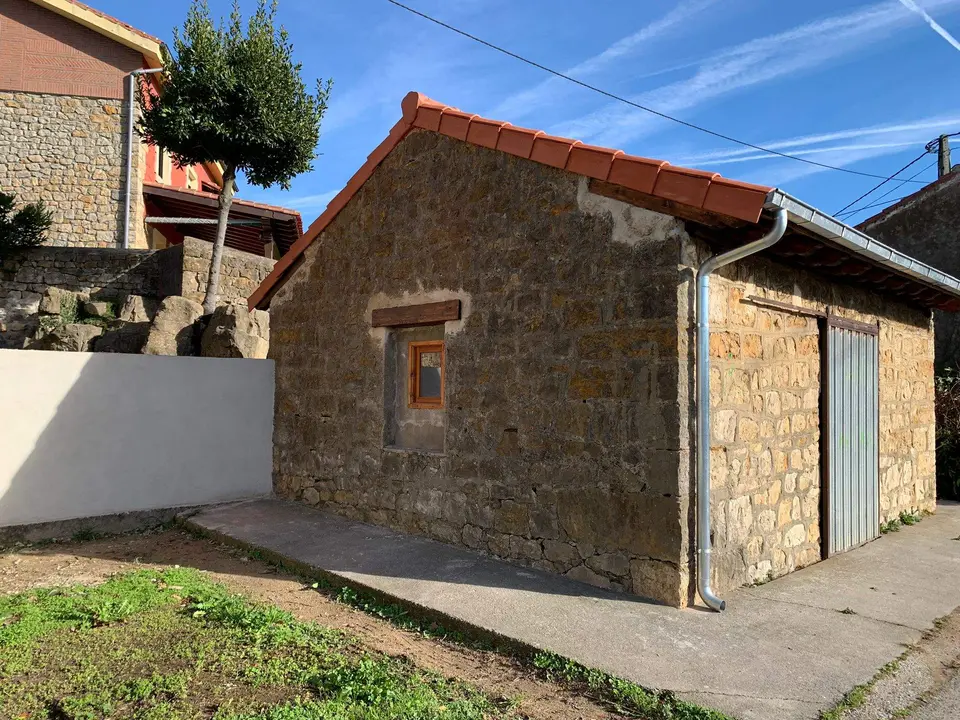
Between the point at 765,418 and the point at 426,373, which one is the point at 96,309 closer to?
the point at 426,373

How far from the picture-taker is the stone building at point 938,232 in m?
11.4

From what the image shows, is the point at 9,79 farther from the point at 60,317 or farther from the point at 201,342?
the point at 201,342

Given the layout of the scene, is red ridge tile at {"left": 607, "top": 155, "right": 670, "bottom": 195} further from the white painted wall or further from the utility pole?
the utility pole

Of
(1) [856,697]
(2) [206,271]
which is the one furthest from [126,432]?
(1) [856,697]

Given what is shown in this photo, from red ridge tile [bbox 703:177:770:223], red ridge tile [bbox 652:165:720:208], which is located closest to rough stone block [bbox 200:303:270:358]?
red ridge tile [bbox 652:165:720:208]

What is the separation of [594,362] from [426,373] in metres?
2.15

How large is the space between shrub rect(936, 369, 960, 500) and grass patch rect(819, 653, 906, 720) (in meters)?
6.72

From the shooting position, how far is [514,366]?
17.1 ft

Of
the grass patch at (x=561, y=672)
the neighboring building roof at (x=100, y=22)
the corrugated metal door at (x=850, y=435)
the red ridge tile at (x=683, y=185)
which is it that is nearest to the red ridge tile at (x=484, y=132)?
the red ridge tile at (x=683, y=185)

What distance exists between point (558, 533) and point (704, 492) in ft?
3.81

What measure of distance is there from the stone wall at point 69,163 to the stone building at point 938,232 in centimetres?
1746

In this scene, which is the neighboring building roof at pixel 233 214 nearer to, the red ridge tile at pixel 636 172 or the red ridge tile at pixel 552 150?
the red ridge tile at pixel 552 150

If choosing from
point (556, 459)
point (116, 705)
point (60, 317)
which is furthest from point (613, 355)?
point (60, 317)

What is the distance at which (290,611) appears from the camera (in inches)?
175
